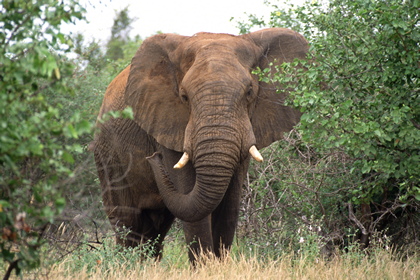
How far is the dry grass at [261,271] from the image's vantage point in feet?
18.7

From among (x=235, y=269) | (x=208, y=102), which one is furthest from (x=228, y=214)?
(x=235, y=269)

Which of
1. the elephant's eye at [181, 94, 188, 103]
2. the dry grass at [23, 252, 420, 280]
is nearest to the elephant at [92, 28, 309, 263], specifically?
the elephant's eye at [181, 94, 188, 103]

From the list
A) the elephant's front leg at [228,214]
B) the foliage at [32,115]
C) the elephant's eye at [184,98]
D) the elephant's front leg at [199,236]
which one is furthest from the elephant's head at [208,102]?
the foliage at [32,115]

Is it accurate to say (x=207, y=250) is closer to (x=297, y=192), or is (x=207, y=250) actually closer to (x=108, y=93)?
(x=297, y=192)

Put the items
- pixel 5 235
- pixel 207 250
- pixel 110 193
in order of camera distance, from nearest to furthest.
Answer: pixel 5 235 < pixel 207 250 < pixel 110 193

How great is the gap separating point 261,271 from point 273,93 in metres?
2.00

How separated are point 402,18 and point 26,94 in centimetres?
311

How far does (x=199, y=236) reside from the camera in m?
7.02

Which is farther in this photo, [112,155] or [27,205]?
[112,155]

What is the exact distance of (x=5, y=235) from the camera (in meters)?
3.81

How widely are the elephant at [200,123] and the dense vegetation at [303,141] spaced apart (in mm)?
350

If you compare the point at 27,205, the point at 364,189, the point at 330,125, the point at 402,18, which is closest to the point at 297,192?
the point at 364,189

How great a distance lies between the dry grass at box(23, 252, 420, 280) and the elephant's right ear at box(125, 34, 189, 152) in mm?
1371

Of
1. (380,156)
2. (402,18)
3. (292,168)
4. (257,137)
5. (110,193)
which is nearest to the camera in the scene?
(402,18)
